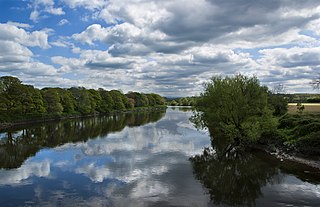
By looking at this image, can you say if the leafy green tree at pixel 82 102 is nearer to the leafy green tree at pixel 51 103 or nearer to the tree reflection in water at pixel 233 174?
the leafy green tree at pixel 51 103

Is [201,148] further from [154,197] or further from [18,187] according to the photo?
[18,187]

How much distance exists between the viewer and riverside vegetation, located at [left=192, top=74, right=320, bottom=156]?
3375 centimetres

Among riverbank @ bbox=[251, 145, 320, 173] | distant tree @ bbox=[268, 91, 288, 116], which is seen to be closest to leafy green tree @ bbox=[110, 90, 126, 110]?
distant tree @ bbox=[268, 91, 288, 116]

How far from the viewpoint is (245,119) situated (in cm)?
3588

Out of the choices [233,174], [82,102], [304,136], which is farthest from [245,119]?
[82,102]

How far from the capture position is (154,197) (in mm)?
19203

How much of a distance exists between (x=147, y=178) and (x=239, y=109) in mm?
17008

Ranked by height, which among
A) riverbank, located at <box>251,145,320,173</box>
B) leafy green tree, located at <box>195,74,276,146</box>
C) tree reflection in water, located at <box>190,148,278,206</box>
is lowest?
tree reflection in water, located at <box>190,148,278,206</box>

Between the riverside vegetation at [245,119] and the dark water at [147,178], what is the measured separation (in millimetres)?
3270

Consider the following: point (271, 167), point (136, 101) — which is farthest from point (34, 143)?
point (136, 101)

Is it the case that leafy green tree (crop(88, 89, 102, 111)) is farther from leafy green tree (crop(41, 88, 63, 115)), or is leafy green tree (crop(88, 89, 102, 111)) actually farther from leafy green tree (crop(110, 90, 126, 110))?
→ leafy green tree (crop(41, 88, 63, 115))

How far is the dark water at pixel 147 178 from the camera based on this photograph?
1889 centimetres

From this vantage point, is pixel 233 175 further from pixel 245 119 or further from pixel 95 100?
pixel 95 100

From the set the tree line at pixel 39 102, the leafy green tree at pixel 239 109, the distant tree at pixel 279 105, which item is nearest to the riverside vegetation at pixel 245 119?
the leafy green tree at pixel 239 109
